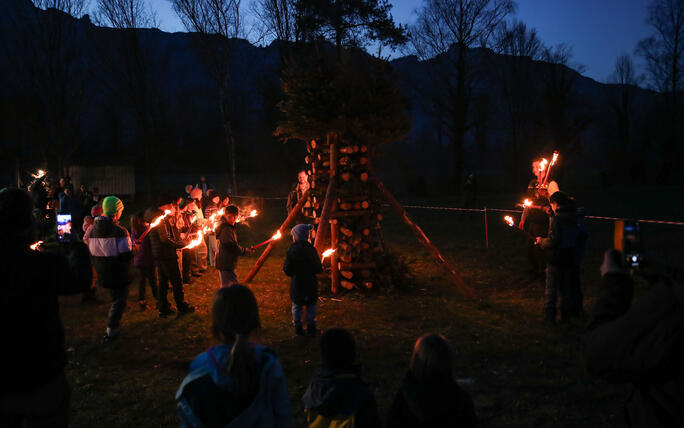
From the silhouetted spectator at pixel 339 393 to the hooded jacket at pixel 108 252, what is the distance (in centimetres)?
436

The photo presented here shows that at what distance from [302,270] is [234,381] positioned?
4.15 metres

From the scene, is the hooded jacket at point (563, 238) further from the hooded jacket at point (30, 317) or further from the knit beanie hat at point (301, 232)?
the hooded jacket at point (30, 317)

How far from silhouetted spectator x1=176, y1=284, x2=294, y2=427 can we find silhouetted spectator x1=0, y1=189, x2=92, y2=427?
799 millimetres

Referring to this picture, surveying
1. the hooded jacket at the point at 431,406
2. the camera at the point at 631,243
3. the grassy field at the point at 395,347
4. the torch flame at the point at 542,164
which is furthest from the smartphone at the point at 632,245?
the torch flame at the point at 542,164

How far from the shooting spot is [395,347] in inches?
238

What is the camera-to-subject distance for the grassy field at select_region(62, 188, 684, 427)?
4.53 m

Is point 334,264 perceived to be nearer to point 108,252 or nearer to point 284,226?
point 284,226

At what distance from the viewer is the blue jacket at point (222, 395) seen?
2250mm

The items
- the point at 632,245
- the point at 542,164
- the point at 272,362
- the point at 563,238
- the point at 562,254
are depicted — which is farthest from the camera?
the point at 542,164

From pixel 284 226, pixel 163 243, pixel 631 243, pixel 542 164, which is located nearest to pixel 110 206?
pixel 163 243

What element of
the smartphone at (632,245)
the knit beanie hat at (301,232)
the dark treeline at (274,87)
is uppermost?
the dark treeline at (274,87)

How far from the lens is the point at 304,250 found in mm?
6383

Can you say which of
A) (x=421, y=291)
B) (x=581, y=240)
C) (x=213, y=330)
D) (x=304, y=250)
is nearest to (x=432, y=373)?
(x=213, y=330)

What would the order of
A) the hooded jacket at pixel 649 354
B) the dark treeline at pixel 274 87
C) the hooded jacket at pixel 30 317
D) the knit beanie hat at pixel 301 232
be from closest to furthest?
the hooded jacket at pixel 649 354
the hooded jacket at pixel 30 317
the knit beanie hat at pixel 301 232
the dark treeline at pixel 274 87
